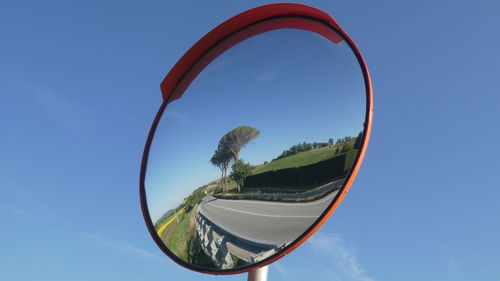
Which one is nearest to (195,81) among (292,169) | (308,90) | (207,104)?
(207,104)

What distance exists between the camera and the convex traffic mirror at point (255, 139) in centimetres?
260

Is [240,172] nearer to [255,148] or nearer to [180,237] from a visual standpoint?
[255,148]

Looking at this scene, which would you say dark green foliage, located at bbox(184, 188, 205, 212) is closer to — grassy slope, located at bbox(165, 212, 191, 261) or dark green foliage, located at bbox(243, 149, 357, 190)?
grassy slope, located at bbox(165, 212, 191, 261)

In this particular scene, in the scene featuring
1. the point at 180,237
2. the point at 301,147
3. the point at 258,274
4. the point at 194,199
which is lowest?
the point at 258,274

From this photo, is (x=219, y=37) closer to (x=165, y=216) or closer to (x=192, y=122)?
(x=192, y=122)

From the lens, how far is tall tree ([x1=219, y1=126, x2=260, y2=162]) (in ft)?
10.3

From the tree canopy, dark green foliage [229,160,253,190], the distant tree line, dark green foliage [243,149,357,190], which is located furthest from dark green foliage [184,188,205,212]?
the distant tree line

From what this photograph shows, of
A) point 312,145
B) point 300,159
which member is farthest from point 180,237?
point 312,145

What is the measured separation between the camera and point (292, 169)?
2826 mm

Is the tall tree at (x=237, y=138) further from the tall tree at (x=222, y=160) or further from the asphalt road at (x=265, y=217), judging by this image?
the asphalt road at (x=265, y=217)

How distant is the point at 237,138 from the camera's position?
3225 mm

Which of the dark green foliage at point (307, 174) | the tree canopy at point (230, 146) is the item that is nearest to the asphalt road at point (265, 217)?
the dark green foliage at point (307, 174)

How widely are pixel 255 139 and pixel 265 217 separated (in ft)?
2.19

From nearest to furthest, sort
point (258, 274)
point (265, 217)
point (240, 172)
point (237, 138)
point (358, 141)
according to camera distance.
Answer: point (258, 274) < point (358, 141) < point (265, 217) < point (240, 172) < point (237, 138)
